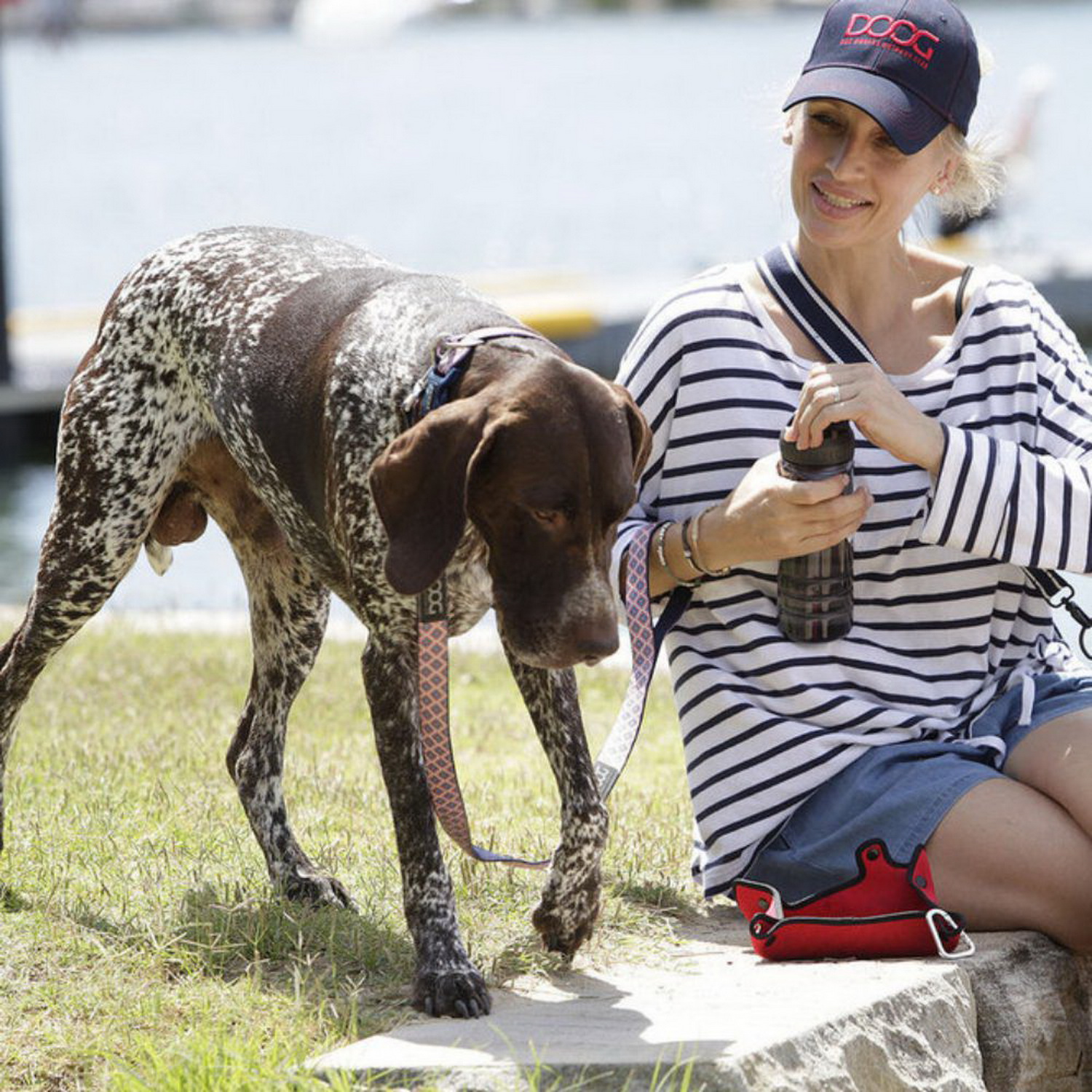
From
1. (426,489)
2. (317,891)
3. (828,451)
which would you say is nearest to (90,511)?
(317,891)

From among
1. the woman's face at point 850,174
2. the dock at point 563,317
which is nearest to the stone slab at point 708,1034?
the woman's face at point 850,174

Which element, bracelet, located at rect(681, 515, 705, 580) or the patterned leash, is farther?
bracelet, located at rect(681, 515, 705, 580)

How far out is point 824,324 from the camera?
380cm

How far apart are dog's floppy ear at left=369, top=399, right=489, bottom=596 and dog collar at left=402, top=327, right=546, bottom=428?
83mm

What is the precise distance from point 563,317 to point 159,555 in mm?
10714

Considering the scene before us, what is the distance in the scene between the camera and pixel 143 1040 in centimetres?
321

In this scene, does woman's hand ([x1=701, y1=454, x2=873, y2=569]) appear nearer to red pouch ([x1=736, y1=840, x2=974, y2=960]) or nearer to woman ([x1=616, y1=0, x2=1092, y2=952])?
woman ([x1=616, y1=0, x2=1092, y2=952])

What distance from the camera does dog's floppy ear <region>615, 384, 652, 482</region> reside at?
3234 mm

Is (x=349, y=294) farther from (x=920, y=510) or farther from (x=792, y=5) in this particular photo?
(x=792, y=5)

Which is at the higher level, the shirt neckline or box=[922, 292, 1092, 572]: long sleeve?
the shirt neckline

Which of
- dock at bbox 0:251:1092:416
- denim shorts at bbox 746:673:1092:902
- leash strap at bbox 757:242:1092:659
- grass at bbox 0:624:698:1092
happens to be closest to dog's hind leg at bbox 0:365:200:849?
grass at bbox 0:624:698:1092

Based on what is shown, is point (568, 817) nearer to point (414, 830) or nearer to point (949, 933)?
point (414, 830)

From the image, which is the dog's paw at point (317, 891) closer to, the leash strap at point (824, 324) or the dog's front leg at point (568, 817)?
the dog's front leg at point (568, 817)

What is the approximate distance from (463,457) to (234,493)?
4.17ft
